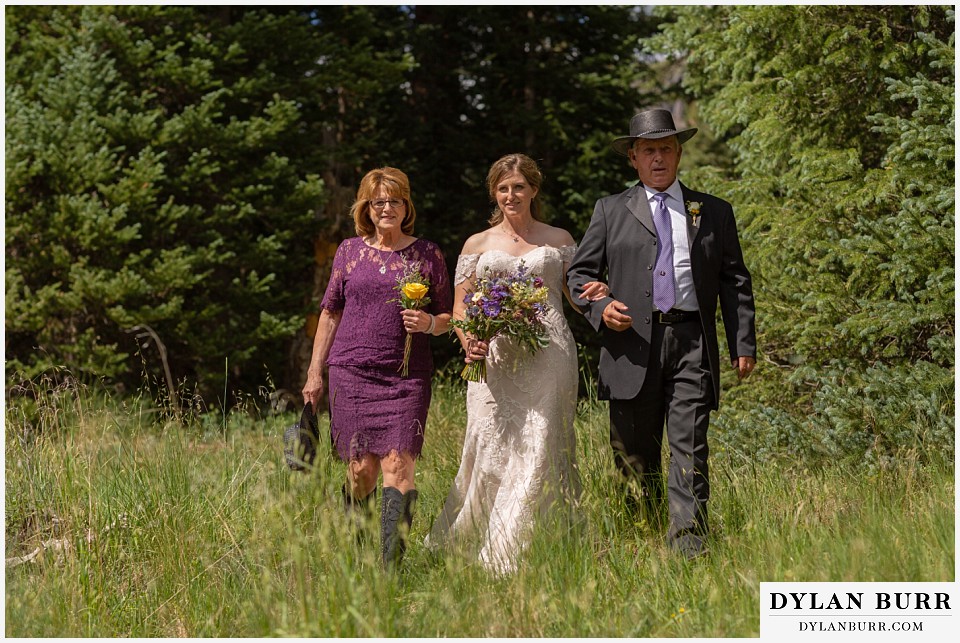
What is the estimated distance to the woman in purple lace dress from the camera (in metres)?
5.09

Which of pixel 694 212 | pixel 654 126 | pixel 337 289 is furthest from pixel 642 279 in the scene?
pixel 337 289

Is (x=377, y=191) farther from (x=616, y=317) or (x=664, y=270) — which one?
(x=664, y=270)

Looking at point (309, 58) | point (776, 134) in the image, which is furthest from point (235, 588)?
point (309, 58)

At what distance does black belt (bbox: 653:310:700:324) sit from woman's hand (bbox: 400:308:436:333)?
3.84ft

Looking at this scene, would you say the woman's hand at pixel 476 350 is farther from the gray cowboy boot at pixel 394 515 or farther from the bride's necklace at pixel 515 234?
the gray cowboy boot at pixel 394 515

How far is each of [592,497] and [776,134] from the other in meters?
4.25

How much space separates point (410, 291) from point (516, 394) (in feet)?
2.67

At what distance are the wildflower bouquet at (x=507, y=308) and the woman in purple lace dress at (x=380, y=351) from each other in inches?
10.5

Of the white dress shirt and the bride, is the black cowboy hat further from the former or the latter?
the bride

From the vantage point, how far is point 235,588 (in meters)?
4.42

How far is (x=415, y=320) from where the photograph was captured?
16.5ft

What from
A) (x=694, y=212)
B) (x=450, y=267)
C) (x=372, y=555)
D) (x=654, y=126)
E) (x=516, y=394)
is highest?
(x=654, y=126)

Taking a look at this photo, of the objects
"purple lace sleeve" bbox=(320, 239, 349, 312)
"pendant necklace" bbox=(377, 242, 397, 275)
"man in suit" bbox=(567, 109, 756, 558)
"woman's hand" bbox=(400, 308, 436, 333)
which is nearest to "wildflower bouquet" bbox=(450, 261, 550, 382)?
"woman's hand" bbox=(400, 308, 436, 333)

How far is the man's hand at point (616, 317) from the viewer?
4.81 m
